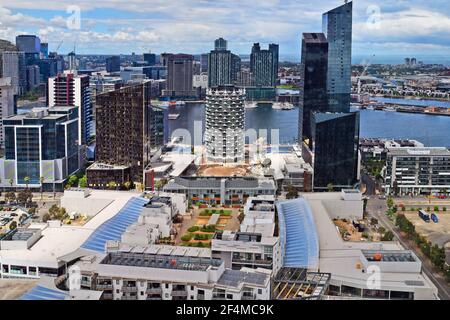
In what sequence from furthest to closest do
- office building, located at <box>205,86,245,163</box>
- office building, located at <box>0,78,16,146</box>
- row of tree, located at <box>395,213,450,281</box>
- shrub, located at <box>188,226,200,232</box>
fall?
1. office building, located at <box>0,78,16,146</box>
2. office building, located at <box>205,86,245,163</box>
3. shrub, located at <box>188,226,200,232</box>
4. row of tree, located at <box>395,213,450,281</box>

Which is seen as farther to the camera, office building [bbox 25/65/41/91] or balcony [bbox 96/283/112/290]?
office building [bbox 25/65/41/91]

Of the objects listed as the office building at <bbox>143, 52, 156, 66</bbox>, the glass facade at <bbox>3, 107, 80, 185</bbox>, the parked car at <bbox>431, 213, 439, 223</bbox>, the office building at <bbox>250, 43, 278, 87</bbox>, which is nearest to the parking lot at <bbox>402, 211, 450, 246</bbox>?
the parked car at <bbox>431, 213, 439, 223</bbox>

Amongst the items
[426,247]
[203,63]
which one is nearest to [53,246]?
[426,247]

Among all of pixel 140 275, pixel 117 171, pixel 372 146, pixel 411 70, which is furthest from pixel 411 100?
pixel 140 275

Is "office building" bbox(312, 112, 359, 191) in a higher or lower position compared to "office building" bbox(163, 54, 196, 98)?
lower

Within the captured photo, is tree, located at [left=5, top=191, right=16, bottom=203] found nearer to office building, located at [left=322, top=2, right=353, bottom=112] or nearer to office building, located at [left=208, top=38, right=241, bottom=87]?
office building, located at [left=322, top=2, right=353, bottom=112]
